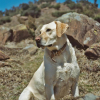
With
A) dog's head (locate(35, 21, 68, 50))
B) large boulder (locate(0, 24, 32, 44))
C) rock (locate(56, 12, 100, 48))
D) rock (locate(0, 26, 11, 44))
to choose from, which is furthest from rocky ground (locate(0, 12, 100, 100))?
large boulder (locate(0, 24, 32, 44))

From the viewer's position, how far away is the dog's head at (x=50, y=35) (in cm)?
239

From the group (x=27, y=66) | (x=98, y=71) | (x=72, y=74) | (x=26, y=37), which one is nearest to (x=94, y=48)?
(x=98, y=71)

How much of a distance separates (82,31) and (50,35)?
565 centimetres

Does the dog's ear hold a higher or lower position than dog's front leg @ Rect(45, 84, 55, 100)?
higher

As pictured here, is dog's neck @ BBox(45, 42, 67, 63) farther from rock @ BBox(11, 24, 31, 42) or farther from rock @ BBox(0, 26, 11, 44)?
rock @ BBox(11, 24, 31, 42)

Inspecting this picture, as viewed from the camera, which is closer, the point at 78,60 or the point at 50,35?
the point at 50,35

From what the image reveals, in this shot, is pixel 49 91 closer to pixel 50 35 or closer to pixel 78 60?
pixel 50 35

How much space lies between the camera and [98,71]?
5.82 metres

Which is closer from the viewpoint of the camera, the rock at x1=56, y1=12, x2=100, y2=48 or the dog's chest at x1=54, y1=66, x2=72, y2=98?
the dog's chest at x1=54, y1=66, x2=72, y2=98

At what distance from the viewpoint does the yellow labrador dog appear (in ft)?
8.01

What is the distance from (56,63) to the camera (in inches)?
100

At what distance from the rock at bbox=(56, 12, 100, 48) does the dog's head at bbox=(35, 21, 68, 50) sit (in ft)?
17.2

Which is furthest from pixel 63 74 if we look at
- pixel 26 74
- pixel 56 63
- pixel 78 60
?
pixel 78 60

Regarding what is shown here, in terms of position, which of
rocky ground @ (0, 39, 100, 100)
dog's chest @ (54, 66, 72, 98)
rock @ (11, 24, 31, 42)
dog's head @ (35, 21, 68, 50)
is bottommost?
rocky ground @ (0, 39, 100, 100)
